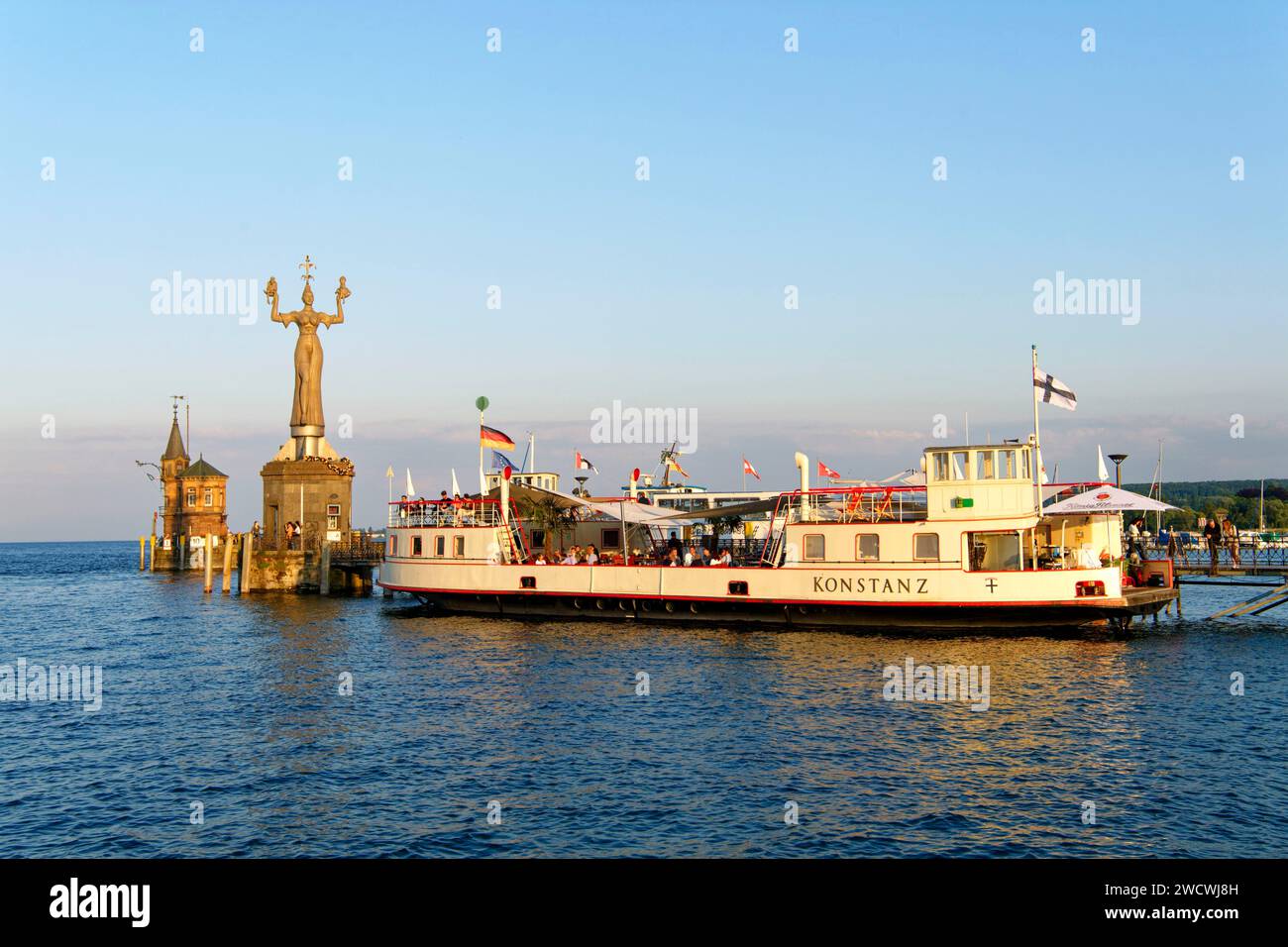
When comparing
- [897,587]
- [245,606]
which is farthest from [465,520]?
[897,587]

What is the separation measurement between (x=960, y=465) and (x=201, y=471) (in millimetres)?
96058

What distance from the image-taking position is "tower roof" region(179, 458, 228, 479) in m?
116

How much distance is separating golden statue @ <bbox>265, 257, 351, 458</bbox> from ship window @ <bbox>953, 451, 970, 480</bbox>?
175 feet

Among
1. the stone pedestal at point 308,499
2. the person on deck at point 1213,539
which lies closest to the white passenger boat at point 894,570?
the person on deck at point 1213,539

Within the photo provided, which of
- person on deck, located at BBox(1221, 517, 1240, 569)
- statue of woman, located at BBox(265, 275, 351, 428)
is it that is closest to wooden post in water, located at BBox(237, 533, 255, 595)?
statue of woman, located at BBox(265, 275, 351, 428)

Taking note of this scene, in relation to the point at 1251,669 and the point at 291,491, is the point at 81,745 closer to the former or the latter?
the point at 1251,669

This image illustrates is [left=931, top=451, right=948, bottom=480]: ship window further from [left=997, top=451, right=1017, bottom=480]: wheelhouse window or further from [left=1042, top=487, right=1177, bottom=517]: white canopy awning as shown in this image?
[left=1042, top=487, right=1177, bottom=517]: white canopy awning

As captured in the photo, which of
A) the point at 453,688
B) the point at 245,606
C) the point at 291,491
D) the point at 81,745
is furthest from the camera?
the point at 291,491

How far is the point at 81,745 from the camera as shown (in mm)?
28000

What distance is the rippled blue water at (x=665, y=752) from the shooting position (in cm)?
1995
